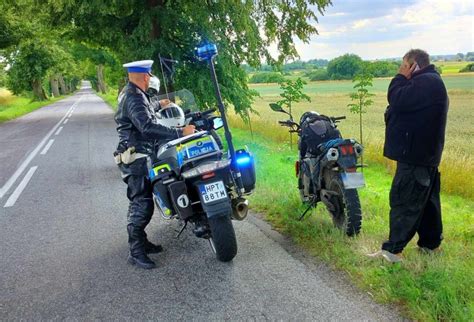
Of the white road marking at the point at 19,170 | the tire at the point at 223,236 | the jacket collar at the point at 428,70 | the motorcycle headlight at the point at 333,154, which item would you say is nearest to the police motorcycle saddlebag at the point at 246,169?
the tire at the point at 223,236

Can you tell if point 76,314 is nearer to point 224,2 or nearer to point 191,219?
point 191,219

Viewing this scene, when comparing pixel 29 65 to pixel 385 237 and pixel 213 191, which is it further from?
pixel 385 237

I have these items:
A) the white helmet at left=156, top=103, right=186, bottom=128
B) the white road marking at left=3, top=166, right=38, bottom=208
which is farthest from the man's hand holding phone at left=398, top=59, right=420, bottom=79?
the white road marking at left=3, top=166, right=38, bottom=208

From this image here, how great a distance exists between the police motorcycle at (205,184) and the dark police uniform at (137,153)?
129 mm

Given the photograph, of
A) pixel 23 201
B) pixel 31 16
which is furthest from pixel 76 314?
pixel 31 16

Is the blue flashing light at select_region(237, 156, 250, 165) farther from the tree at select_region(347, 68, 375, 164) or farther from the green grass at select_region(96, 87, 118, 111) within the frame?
the green grass at select_region(96, 87, 118, 111)

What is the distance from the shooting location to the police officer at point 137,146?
167 inches

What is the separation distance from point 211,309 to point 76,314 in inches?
43.7

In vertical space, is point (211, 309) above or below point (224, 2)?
below

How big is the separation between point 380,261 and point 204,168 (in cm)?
191

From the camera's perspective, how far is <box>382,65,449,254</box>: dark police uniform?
3.64 metres

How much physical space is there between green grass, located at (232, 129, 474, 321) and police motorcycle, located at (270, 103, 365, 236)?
22 centimetres

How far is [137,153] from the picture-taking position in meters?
4.41

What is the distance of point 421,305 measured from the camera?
3189 mm
